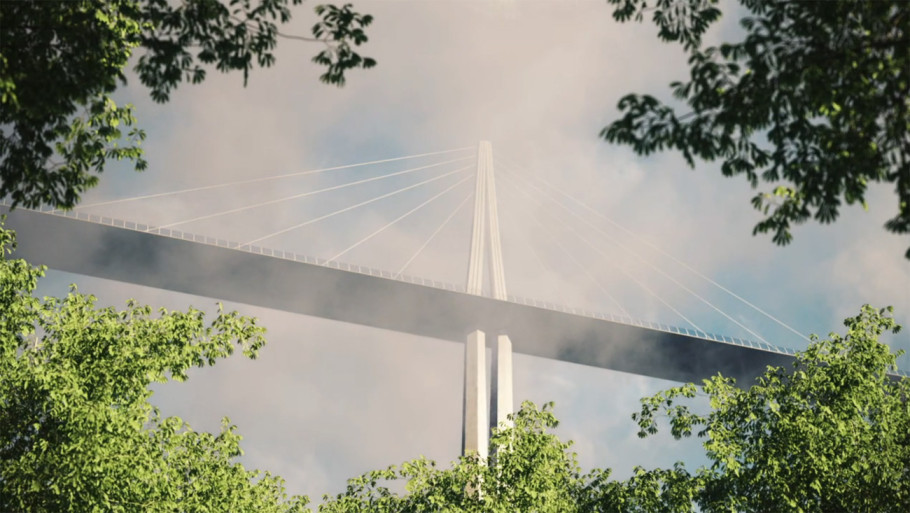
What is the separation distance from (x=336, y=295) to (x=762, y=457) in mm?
26628

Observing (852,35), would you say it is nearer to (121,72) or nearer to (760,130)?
(760,130)

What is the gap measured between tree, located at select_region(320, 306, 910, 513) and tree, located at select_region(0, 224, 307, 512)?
20.8 feet

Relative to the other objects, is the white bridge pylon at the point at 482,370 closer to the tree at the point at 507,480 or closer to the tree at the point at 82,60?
the tree at the point at 507,480

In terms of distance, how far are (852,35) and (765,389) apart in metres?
12.2

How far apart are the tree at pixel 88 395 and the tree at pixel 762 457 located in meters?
6.34

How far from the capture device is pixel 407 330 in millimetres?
44281

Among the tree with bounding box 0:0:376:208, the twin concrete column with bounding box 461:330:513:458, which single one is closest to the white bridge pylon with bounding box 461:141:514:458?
the twin concrete column with bounding box 461:330:513:458

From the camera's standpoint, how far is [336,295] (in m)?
42.0

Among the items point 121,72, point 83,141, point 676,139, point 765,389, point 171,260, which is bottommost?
point 676,139

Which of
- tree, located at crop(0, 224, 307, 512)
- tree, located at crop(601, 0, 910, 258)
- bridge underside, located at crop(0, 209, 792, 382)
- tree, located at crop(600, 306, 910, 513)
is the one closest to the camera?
tree, located at crop(601, 0, 910, 258)

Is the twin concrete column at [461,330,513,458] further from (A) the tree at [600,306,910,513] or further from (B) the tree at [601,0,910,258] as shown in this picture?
(B) the tree at [601,0,910,258]

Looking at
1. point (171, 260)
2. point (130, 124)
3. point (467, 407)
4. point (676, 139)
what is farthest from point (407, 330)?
point (676, 139)

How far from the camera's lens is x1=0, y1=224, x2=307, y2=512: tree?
15438 mm

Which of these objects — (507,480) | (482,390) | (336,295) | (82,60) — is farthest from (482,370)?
(82,60)
